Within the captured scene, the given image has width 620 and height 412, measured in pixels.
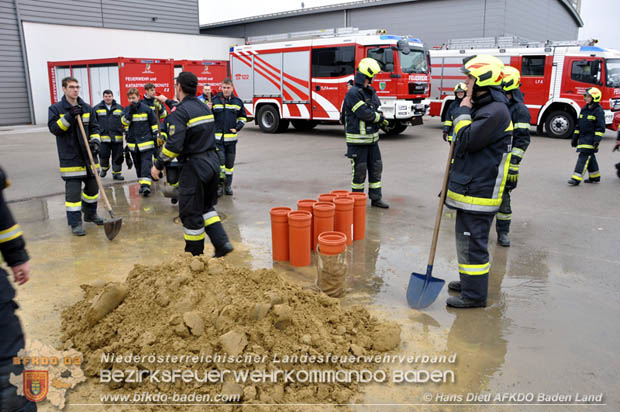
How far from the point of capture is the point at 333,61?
1658 centimetres

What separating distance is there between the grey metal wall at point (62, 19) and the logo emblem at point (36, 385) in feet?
73.2

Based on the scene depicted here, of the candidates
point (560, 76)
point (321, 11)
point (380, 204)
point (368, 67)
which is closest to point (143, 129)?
point (368, 67)

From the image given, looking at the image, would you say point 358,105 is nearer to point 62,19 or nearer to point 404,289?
point 404,289

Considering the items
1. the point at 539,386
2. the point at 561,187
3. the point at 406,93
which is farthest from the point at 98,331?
the point at 406,93

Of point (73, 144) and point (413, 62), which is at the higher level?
point (413, 62)

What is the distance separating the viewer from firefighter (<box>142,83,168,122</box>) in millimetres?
8586

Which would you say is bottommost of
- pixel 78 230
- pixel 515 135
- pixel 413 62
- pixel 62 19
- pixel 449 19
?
pixel 78 230

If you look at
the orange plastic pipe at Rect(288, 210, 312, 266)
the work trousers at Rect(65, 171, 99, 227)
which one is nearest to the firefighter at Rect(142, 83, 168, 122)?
the work trousers at Rect(65, 171, 99, 227)

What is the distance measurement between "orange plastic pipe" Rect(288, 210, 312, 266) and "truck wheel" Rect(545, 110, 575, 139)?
14.0m

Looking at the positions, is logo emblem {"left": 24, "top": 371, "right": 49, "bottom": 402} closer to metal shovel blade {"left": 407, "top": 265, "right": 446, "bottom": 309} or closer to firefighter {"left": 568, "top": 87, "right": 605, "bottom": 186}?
metal shovel blade {"left": 407, "top": 265, "right": 446, "bottom": 309}

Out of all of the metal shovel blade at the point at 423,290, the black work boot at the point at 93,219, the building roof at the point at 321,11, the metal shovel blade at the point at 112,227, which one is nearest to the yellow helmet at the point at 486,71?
the metal shovel blade at the point at 423,290

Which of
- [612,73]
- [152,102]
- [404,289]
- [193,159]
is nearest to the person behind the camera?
[404,289]

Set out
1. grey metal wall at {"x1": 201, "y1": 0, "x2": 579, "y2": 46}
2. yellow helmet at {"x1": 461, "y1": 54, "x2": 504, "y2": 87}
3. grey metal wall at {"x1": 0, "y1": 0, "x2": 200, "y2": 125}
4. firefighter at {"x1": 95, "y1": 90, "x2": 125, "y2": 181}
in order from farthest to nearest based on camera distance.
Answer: grey metal wall at {"x1": 201, "y1": 0, "x2": 579, "y2": 46} → grey metal wall at {"x1": 0, "y1": 0, "x2": 200, "y2": 125} → firefighter at {"x1": 95, "y1": 90, "x2": 125, "y2": 181} → yellow helmet at {"x1": 461, "y1": 54, "x2": 504, "y2": 87}

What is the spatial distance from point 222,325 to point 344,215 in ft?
8.74
